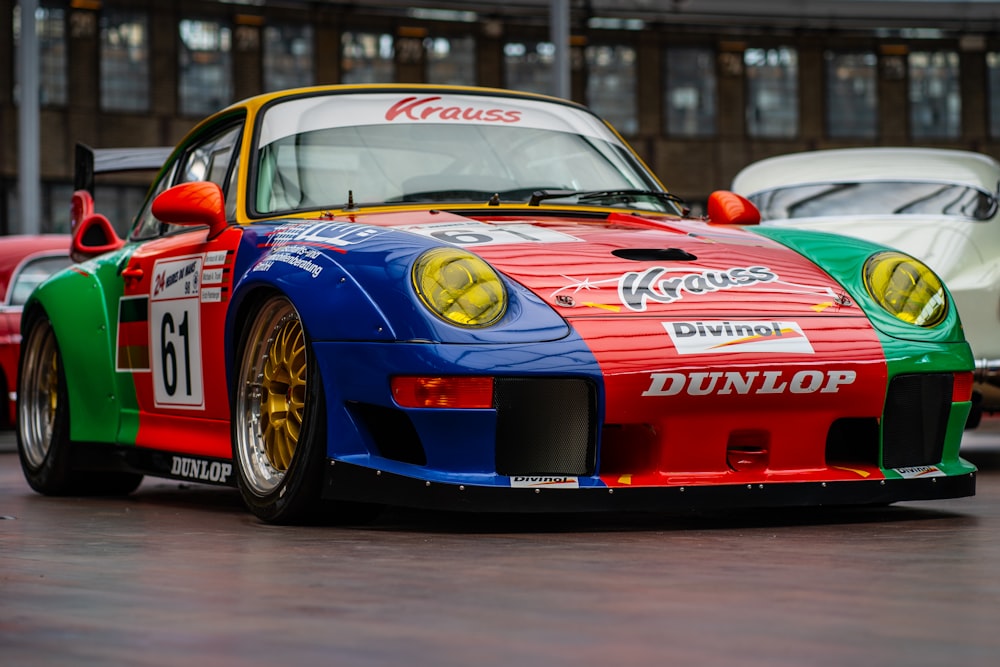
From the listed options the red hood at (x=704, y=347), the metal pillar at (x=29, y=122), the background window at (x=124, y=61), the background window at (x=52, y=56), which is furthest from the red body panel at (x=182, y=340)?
the background window at (x=124, y=61)

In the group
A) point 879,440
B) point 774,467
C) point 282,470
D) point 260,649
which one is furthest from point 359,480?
point 260,649

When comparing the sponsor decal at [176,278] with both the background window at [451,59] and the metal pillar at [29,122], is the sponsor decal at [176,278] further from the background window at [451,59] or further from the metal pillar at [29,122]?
the background window at [451,59]

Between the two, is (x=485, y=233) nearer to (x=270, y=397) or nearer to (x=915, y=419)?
(x=270, y=397)

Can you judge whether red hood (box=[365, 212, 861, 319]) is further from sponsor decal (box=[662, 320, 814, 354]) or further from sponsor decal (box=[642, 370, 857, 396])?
sponsor decal (box=[642, 370, 857, 396])

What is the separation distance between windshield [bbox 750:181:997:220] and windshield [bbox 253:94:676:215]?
8.88ft

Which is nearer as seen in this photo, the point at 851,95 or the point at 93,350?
the point at 93,350

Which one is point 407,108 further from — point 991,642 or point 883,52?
point 883,52

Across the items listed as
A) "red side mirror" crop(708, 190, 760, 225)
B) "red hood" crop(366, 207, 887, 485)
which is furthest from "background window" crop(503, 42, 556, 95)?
"red hood" crop(366, 207, 887, 485)

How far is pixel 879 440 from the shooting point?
205 inches

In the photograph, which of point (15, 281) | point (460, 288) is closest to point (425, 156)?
point (460, 288)

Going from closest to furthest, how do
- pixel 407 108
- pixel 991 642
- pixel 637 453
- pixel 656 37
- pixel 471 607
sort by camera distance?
pixel 991 642 → pixel 471 607 → pixel 637 453 → pixel 407 108 → pixel 656 37

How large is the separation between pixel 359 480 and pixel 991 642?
2.20 meters

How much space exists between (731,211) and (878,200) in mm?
3004

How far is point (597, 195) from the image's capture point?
20.5 feet
